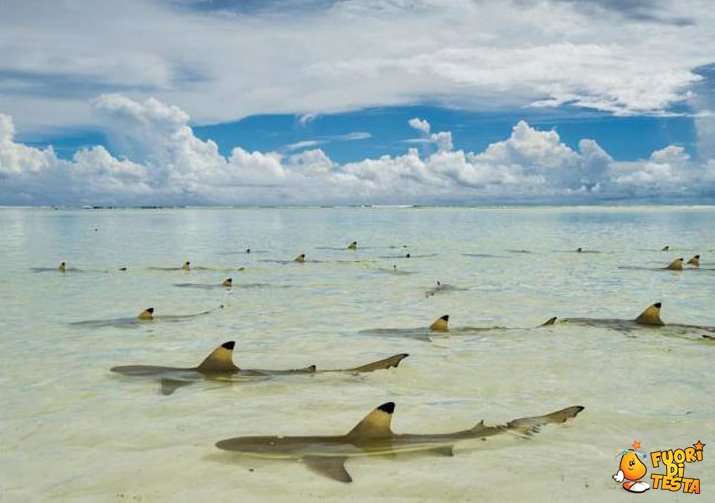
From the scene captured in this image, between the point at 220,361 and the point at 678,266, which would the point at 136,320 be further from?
the point at 678,266

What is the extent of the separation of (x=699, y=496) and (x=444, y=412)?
11.9ft

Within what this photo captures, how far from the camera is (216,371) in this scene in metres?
10.8

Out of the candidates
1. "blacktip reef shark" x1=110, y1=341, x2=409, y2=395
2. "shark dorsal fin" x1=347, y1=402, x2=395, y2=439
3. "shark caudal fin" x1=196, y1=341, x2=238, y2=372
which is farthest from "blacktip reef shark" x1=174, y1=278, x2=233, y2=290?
"shark dorsal fin" x1=347, y1=402, x2=395, y2=439

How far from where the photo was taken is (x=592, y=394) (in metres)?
10.0

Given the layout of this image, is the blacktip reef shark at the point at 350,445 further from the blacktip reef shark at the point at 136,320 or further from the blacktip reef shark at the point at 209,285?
the blacktip reef shark at the point at 209,285

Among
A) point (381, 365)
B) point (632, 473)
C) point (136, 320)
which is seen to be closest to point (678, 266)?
point (381, 365)

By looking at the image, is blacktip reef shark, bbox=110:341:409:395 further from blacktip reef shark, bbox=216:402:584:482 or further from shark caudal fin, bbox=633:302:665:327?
shark caudal fin, bbox=633:302:665:327

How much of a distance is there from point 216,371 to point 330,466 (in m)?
4.66

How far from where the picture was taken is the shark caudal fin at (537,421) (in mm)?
8086

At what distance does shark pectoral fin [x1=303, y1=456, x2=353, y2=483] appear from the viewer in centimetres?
647

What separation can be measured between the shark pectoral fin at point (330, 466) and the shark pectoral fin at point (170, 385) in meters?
3.97

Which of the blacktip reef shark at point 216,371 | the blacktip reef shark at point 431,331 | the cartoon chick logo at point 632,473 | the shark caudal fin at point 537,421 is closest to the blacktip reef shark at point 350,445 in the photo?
the shark caudal fin at point 537,421

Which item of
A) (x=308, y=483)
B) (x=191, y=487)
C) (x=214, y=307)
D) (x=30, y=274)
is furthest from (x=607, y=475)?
(x=30, y=274)

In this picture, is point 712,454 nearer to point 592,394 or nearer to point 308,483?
point 592,394
